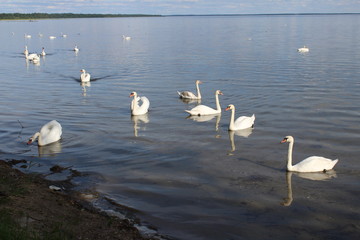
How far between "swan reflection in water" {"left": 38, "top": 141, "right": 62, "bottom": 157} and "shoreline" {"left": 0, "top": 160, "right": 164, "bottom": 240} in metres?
3.53

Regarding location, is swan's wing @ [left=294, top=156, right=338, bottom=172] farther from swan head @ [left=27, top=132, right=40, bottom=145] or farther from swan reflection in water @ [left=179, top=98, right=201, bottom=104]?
swan reflection in water @ [left=179, top=98, right=201, bottom=104]

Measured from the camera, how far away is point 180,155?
14.4m

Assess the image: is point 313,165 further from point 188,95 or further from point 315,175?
point 188,95

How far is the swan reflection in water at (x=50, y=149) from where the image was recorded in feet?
48.7

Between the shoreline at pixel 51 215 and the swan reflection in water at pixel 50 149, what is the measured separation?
3.53 metres

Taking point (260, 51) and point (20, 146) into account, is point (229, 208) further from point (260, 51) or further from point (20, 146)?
point (260, 51)

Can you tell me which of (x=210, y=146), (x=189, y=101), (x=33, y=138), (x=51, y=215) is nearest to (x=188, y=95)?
(x=189, y=101)

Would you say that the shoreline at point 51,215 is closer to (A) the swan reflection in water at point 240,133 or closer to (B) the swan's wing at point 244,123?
(A) the swan reflection in water at point 240,133

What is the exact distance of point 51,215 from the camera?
8.55 meters

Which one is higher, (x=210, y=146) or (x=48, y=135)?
(x=48, y=135)

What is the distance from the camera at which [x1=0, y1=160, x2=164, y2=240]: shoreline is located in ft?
24.4

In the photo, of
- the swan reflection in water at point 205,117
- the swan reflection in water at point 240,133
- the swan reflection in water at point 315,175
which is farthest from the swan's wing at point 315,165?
the swan reflection in water at point 205,117

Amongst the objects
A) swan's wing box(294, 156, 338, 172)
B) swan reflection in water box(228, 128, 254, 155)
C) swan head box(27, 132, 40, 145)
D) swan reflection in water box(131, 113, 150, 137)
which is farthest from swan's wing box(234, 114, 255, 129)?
swan head box(27, 132, 40, 145)

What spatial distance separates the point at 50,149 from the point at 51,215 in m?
7.08
